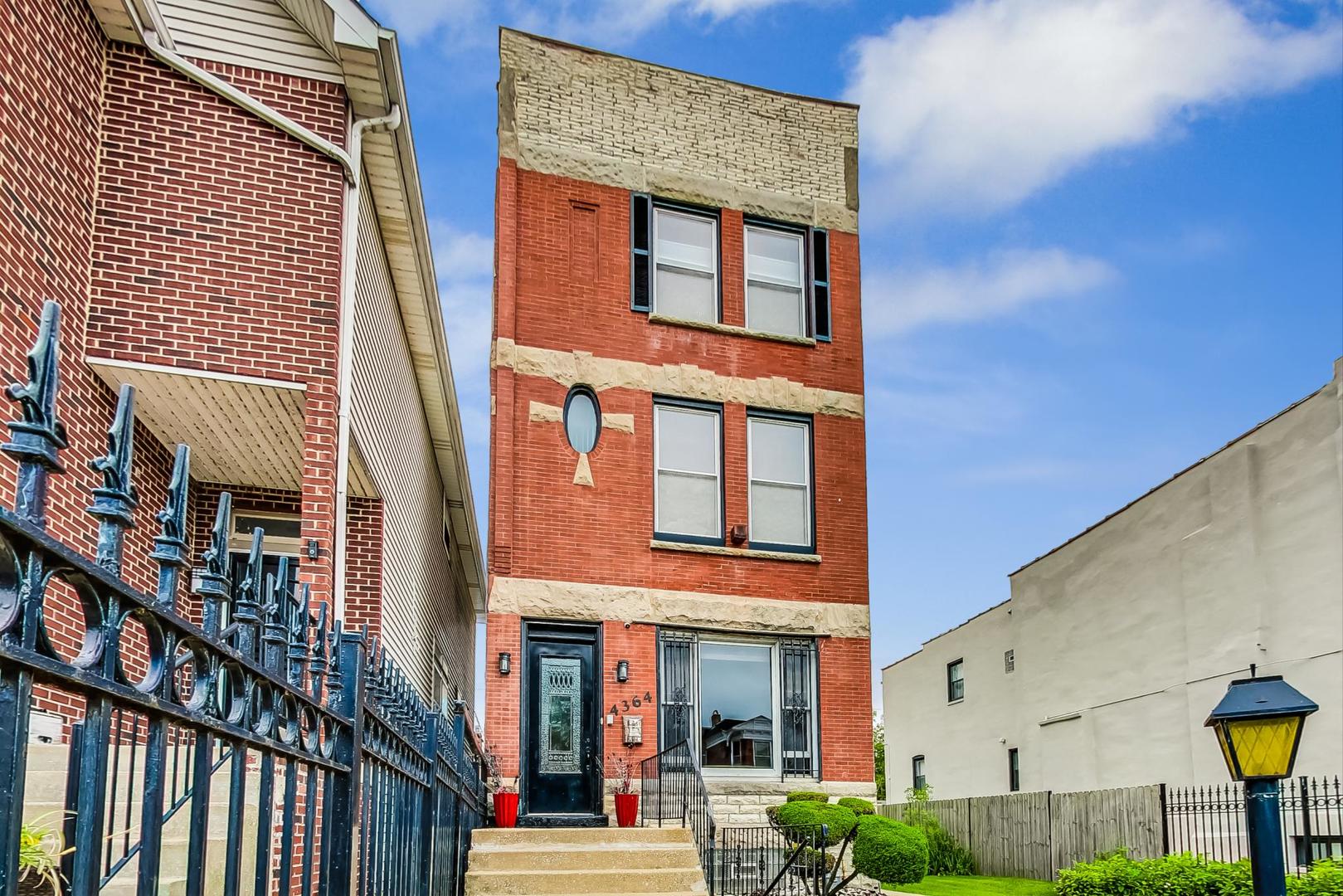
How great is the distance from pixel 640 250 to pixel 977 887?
10761 millimetres

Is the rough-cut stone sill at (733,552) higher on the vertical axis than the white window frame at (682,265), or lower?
lower

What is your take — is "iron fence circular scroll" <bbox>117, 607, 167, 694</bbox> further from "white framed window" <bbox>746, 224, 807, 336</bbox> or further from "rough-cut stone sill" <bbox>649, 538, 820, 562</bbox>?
"white framed window" <bbox>746, 224, 807, 336</bbox>

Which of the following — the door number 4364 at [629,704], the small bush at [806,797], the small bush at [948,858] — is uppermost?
the door number 4364 at [629,704]

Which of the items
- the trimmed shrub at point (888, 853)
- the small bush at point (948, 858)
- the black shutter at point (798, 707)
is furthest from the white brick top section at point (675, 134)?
the small bush at point (948, 858)

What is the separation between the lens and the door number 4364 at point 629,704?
17578 mm

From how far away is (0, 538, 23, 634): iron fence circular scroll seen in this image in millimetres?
1635

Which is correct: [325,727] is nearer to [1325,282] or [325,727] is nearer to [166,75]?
[166,75]

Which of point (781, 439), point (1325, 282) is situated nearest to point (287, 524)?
point (781, 439)

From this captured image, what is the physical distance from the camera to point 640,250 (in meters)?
19.3

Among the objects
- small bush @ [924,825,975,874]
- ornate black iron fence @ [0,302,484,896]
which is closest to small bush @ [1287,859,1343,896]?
ornate black iron fence @ [0,302,484,896]

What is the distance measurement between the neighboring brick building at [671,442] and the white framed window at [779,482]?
35 mm

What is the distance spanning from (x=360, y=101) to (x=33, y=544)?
979 centimetres

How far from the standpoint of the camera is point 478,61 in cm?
1977

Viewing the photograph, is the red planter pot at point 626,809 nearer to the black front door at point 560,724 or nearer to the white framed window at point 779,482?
the black front door at point 560,724
